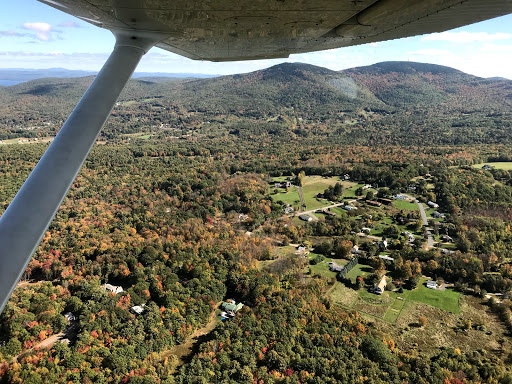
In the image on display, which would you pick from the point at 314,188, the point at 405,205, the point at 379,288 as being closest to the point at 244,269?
the point at 379,288

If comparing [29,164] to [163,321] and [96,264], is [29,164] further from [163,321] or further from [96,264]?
[163,321]

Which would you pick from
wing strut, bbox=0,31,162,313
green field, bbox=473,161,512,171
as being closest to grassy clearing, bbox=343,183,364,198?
green field, bbox=473,161,512,171

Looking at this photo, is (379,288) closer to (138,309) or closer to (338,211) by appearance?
(338,211)

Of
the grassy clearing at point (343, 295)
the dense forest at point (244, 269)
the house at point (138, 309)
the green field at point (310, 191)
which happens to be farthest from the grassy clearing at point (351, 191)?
the house at point (138, 309)

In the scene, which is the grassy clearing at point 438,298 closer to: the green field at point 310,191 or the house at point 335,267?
the house at point 335,267

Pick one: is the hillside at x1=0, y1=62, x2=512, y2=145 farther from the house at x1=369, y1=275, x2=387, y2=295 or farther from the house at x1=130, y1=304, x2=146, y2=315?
the house at x1=130, y1=304, x2=146, y2=315
